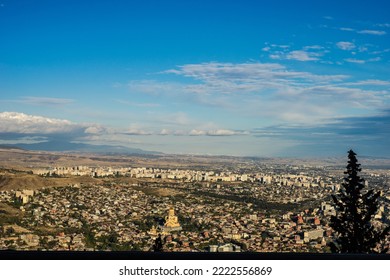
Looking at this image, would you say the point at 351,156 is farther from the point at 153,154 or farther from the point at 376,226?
the point at 153,154

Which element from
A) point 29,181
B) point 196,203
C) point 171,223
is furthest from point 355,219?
point 29,181

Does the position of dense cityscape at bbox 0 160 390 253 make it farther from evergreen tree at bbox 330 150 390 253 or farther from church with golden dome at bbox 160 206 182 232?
evergreen tree at bbox 330 150 390 253

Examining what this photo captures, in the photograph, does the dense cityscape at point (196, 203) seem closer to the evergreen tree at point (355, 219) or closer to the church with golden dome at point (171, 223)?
the church with golden dome at point (171, 223)

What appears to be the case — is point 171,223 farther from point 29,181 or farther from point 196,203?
point 29,181

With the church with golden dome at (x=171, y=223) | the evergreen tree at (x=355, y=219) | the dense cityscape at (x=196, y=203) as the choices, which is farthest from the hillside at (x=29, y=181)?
the evergreen tree at (x=355, y=219)

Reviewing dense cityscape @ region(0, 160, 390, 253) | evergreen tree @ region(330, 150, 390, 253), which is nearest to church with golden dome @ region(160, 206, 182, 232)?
dense cityscape @ region(0, 160, 390, 253)

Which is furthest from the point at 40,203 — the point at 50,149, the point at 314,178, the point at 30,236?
the point at 314,178

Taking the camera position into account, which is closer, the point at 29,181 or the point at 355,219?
the point at 355,219

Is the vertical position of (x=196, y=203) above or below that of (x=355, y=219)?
above
